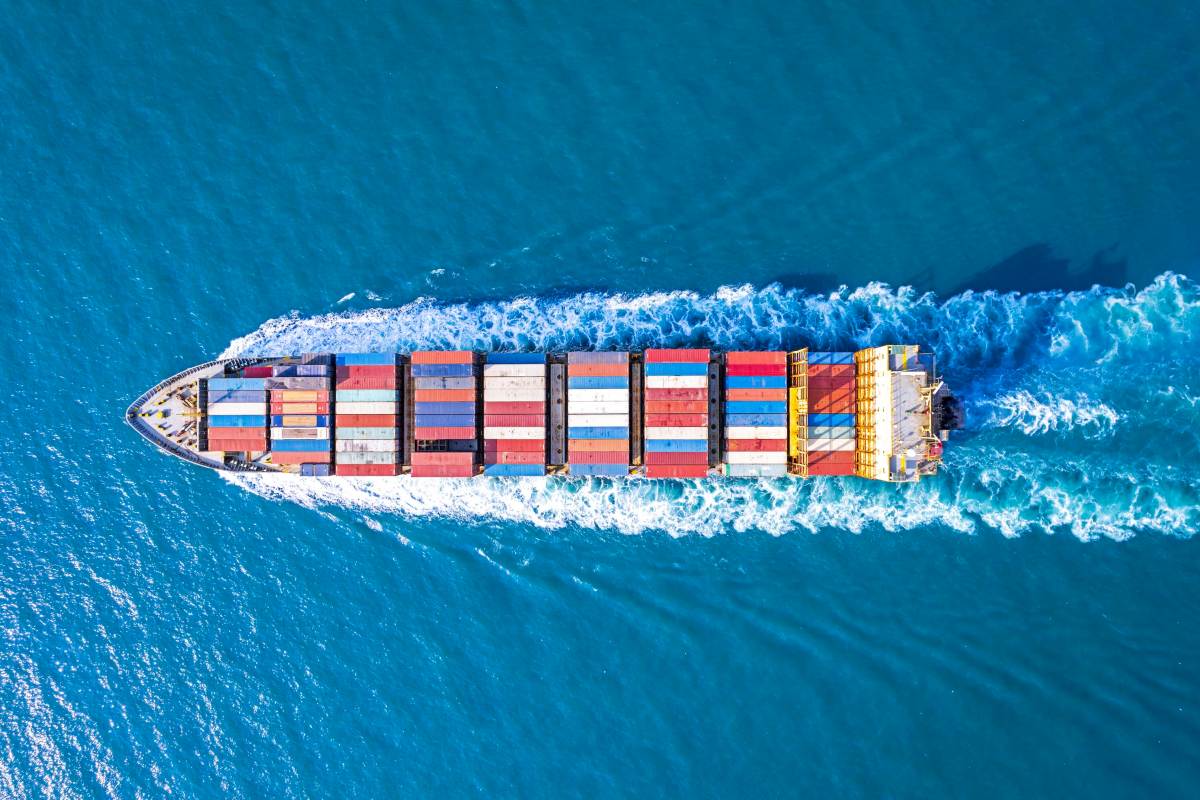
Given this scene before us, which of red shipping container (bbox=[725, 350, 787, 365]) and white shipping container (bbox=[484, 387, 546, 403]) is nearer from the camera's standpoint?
red shipping container (bbox=[725, 350, 787, 365])

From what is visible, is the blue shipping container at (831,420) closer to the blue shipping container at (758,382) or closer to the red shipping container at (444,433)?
the blue shipping container at (758,382)

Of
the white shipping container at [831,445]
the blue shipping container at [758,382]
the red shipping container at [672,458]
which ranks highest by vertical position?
the blue shipping container at [758,382]

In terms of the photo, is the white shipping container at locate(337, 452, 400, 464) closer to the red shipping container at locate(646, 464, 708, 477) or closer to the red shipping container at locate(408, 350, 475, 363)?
the red shipping container at locate(408, 350, 475, 363)

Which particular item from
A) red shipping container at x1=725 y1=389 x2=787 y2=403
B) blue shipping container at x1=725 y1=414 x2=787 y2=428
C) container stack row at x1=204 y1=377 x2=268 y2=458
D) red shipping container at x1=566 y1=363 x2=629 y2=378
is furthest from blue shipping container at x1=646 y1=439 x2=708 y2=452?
container stack row at x1=204 y1=377 x2=268 y2=458

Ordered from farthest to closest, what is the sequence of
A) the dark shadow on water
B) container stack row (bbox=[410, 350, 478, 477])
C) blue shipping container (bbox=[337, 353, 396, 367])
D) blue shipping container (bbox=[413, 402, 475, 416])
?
the dark shadow on water < blue shipping container (bbox=[337, 353, 396, 367]) < blue shipping container (bbox=[413, 402, 475, 416]) < container stack row (bbox=[410, 350, 478, 477])

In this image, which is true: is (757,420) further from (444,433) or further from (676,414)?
(444,433)

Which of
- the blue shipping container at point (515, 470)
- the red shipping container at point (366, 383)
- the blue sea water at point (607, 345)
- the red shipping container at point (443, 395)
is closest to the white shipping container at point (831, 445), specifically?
the blue sea water at point (607, 345)
